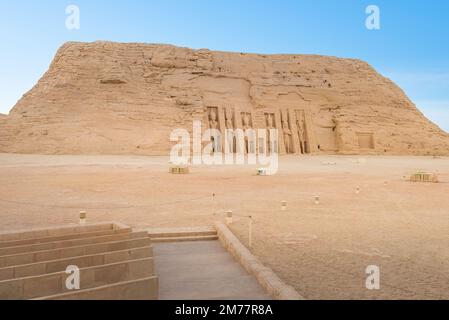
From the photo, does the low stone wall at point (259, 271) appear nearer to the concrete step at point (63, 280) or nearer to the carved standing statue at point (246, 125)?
the concrete step at point (63, 280)

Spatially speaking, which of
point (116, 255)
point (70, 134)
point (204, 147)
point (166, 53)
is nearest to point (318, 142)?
point (204, 147)

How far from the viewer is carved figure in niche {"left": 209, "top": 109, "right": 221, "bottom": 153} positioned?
1400 inches

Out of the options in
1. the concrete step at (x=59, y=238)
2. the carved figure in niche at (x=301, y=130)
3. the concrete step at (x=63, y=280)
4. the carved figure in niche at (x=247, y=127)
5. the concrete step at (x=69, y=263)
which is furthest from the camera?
the carved figure in niche at (x=301, y=130)

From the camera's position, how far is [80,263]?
480cm

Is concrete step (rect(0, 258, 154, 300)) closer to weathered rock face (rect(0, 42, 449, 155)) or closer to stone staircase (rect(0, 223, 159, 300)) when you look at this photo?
stone staircase (rect(0, 223, 159, 300))

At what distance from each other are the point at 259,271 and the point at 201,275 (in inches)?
32.5

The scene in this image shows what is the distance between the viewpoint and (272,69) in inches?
1671

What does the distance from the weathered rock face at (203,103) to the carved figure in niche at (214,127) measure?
137mm

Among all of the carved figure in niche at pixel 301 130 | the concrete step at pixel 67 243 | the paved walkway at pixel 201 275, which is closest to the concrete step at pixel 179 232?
the paved walkway at pixel 201 275

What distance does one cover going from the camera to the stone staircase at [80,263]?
3871 mm

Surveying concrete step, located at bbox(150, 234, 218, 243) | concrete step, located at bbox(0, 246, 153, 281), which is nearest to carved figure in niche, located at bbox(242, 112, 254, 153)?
concrete step, located at bbox(150, 234, 218, 243)

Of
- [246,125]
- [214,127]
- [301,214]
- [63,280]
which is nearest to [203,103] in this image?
[214,127]

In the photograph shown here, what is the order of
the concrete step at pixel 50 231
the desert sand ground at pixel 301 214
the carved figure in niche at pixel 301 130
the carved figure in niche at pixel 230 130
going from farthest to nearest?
the carved figure in niche at pixel 301 130
the carved figure in niche at pixel 230 130
the concrete step at pixel 50 231
the desert sand ground at pixel 301 214
